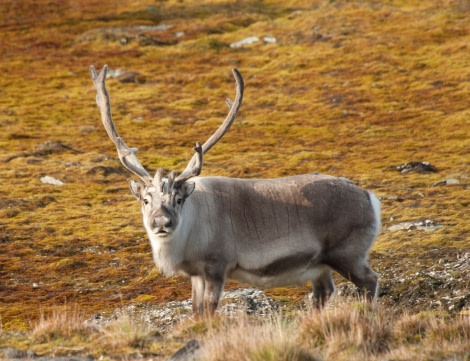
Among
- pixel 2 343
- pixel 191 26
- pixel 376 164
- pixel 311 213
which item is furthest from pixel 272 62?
pixel 2 343

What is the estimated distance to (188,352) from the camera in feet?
26.0

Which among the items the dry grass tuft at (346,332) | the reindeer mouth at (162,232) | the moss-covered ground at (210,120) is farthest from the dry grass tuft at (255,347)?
the moss-covered ground at (210,120)

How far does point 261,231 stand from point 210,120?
28436 millimetres

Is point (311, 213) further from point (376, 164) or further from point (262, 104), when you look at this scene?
point (262, 104)

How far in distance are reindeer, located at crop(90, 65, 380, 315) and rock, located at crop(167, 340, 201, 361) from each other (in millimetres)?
2573

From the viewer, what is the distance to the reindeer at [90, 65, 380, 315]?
35.6 ft

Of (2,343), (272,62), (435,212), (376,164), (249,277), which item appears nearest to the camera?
(2,343)

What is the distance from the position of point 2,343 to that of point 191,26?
53746mm

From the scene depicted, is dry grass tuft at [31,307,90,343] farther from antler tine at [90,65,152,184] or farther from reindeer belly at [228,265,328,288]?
reindeer belly at [228,265,328,288]

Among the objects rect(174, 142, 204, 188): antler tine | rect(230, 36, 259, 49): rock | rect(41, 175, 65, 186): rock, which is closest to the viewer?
rect(174, 142, 204, 188): antler tine

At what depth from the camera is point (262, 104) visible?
43.1m

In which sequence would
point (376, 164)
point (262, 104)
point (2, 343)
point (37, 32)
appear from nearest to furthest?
point (2, 343) → point (376, 164) → point (262, 104) → point (37, 32)

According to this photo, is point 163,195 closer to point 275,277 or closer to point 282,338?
point 275,277

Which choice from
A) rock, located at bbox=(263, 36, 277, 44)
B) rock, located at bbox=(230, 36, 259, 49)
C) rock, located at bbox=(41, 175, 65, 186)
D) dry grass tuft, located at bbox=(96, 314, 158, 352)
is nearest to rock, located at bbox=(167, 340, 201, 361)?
dry grass tuft, located at bbox=(96, 314, 158, 352)
